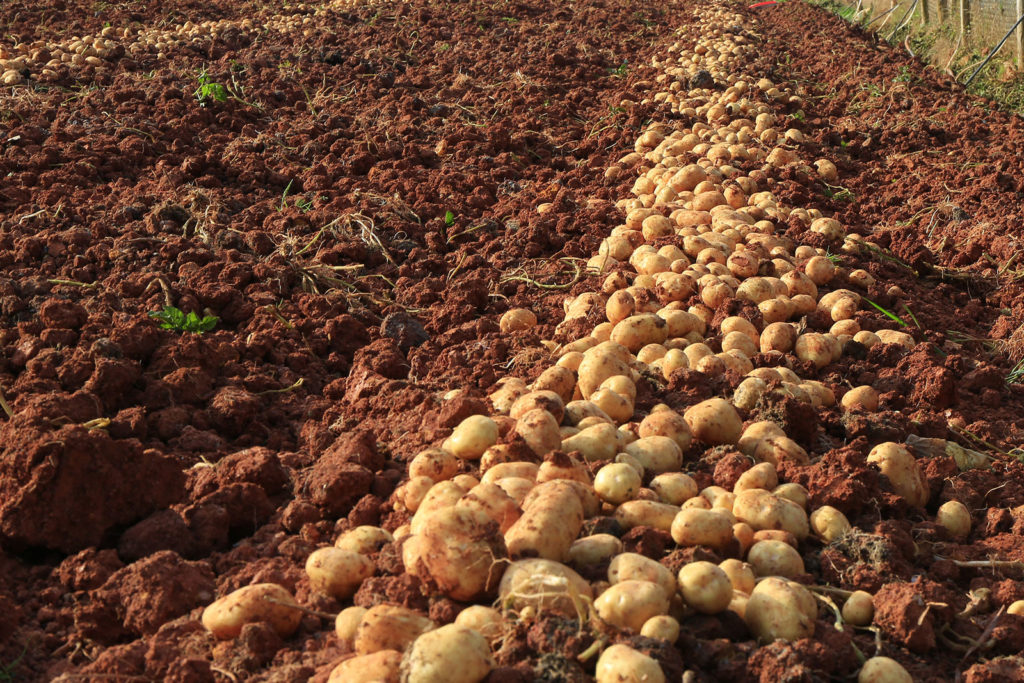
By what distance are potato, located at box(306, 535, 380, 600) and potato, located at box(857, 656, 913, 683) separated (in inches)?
46.9

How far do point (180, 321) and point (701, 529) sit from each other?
2.46m

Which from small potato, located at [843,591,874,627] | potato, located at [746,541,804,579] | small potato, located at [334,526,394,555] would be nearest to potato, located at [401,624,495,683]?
small potato, located at [334,526,394,555]

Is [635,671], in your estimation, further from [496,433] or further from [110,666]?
[110,666]

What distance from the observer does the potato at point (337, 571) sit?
2234 mm

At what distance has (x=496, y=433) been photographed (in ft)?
8.88

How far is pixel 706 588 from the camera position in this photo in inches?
82.6

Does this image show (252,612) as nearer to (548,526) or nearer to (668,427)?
(548,526)

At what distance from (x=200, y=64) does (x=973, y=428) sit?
6.78 metres

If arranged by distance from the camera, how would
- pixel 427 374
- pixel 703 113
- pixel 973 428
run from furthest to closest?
pixel 703 113 < pixel 427 374 < pixel 973 428

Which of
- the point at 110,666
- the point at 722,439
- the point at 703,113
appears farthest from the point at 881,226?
the point at 110,666

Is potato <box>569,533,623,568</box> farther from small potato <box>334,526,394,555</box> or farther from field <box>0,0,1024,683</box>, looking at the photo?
small potato <box>334,526,394,555</box>

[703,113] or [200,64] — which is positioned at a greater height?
[703,113]

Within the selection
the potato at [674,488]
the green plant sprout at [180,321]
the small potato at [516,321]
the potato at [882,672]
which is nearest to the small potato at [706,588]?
the potato at [882,672]

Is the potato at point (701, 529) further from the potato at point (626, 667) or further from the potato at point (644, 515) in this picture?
the potato at point (626, 667)
